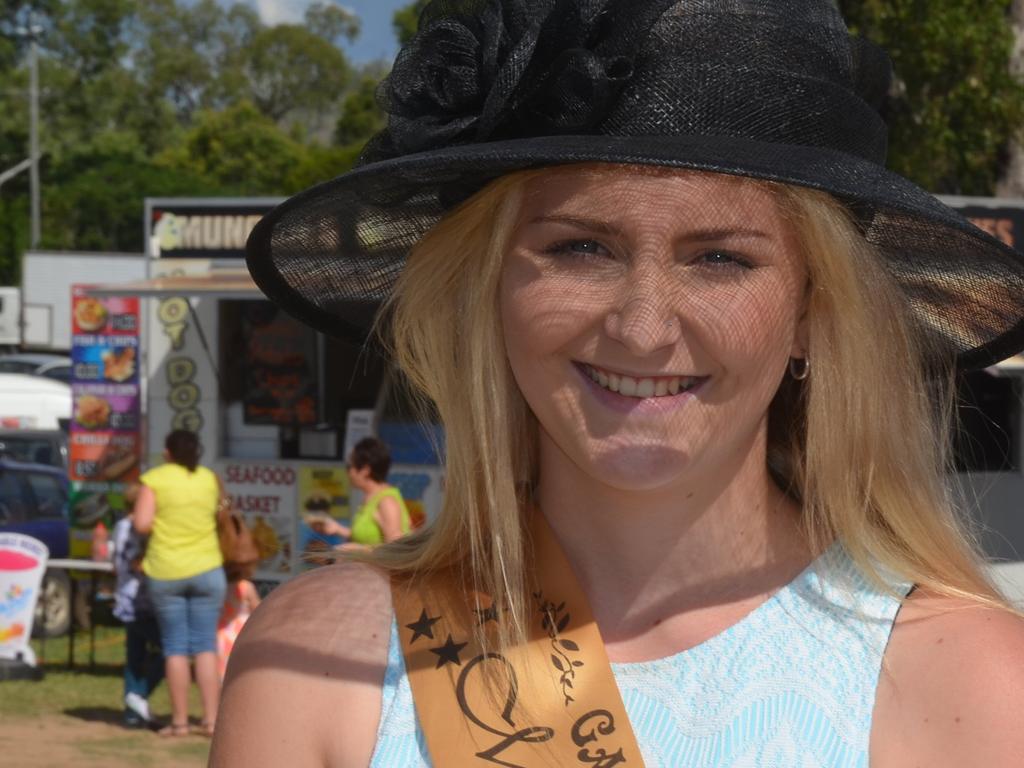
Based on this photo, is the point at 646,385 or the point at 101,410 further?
the point at 101,410

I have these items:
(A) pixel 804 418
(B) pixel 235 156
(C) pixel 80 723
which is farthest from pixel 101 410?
(B) pixel 235 156

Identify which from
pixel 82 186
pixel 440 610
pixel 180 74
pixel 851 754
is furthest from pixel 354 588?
Result: pixel 180 74

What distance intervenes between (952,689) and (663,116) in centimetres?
65

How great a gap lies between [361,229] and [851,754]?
885mm

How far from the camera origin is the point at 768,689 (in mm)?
1562

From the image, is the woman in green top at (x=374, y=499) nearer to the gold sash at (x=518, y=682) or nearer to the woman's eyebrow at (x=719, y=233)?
the gold sash at (x=518, y=682)

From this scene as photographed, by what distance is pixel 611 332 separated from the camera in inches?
60.9

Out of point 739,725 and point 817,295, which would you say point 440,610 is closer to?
point 739,725

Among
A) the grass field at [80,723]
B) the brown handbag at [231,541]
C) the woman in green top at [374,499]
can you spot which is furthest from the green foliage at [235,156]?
the woman in green top at [374,499]

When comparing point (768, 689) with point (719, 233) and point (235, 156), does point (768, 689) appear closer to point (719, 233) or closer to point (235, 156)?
point (719, 233)

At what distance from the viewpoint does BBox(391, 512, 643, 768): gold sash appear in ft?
5.14

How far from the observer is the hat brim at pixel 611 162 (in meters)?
1.48

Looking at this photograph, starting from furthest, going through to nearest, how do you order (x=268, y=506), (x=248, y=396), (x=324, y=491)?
(x=248, y=396), (x=268, y=506), (x=324, y=491)

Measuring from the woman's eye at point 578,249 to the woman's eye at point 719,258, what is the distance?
0.33 ft
